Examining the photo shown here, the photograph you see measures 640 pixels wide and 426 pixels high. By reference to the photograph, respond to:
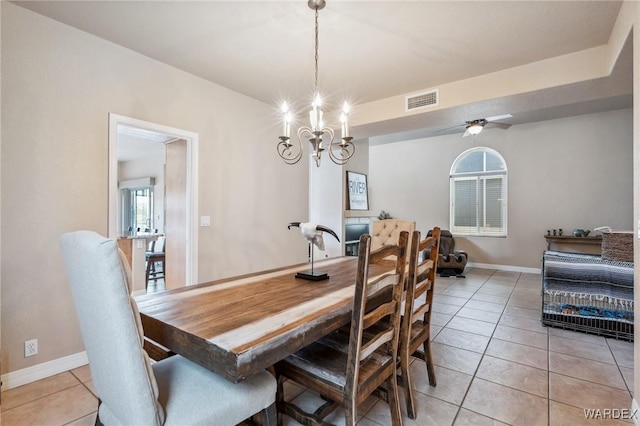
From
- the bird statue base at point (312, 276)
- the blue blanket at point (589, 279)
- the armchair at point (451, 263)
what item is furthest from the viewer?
the armchair at point (451, 263)

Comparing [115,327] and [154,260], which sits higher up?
[115,327]

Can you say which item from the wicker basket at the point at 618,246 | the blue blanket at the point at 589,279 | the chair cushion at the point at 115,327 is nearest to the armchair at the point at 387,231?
the blue blanket at the point at 589,279

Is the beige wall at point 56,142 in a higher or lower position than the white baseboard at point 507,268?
higher

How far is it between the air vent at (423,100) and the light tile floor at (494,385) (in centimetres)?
252

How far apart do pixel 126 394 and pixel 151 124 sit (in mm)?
2538

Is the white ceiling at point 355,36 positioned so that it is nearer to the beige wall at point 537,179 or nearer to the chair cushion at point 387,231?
the chair cushion at point 387,231

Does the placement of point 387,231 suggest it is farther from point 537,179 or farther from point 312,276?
point 537,179

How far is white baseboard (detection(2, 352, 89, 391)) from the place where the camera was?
6.91 feet

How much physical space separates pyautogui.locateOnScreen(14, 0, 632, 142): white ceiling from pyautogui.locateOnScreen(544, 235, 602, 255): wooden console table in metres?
3.01

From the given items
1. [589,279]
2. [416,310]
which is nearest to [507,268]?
[589,279]

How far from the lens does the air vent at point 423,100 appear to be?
11.4 ft

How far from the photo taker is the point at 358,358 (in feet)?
4.34

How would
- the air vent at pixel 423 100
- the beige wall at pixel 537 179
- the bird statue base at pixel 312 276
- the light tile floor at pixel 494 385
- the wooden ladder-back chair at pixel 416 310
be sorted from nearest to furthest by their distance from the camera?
the wooden ladder-back chair at pixel 416 310, the light tile floor at pixel 494 385, the bird statue base at pixel 312 276, the air vent at pixel 423 100, the beige wall at pixel 537 179

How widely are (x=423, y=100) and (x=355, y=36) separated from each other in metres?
1.39
